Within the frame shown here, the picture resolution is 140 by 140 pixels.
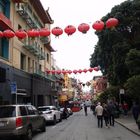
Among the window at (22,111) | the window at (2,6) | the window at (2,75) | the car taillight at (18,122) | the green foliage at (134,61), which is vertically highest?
the window at (2,6)

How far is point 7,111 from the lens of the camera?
18.8 m

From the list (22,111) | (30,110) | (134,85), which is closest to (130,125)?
(134,85)

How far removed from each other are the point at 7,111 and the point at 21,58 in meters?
23.1

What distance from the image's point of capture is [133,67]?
1332 inches

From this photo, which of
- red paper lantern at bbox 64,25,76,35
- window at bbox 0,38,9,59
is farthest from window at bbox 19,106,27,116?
window at bbox 0,38,9,59

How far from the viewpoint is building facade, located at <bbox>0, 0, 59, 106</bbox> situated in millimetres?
32656

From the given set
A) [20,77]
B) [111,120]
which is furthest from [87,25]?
[20,77]

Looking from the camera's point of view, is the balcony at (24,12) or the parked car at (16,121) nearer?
the parked car at (16,121)

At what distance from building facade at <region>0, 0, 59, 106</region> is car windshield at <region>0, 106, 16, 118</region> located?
747 centimetres

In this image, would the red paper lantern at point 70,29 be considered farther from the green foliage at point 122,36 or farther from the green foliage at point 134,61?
the green foliage at point 122,36

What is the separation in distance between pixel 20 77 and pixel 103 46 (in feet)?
33.7

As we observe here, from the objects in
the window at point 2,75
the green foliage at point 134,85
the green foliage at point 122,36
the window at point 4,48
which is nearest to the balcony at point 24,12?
the window at point 4,48

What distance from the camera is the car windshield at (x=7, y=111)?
18562mm

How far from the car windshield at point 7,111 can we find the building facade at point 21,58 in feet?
24.5
